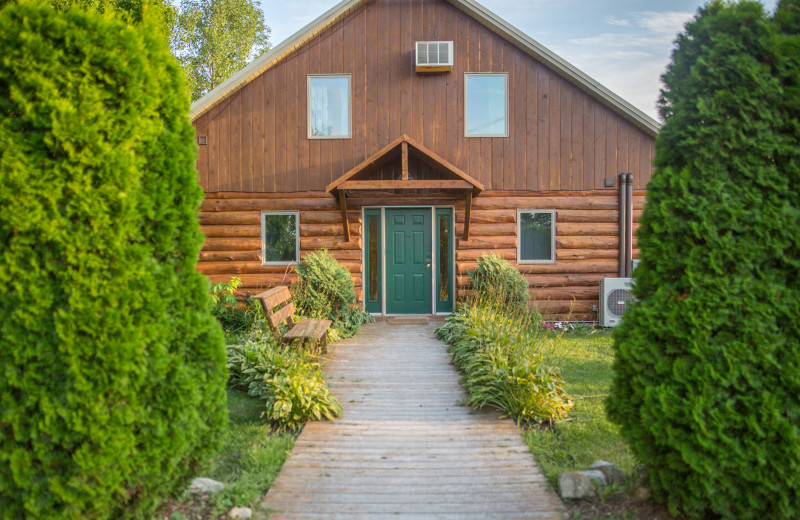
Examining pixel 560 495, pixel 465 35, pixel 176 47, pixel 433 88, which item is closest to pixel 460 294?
pixel 433 88

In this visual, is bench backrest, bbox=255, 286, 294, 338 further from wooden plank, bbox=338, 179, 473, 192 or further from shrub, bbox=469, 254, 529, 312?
shrub, bbox=469, 254, 529, 312

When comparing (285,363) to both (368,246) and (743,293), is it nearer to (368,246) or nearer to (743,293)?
(743,293)

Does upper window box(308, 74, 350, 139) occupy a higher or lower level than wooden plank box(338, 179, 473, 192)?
higher

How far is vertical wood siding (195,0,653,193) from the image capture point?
11.2 m

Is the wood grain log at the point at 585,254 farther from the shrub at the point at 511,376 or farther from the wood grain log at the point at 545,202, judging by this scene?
the shrub at the point at 511,376

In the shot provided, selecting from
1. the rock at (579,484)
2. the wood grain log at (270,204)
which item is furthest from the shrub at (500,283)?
the rock at (579,484)

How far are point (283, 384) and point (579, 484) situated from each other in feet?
10.2

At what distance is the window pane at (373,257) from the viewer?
37.8ft

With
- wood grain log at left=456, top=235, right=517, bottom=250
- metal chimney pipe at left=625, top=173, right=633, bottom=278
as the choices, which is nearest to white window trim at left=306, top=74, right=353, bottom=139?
wood grain log at left=456, top=235, right=517, bottom=250

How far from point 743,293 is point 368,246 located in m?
8.90

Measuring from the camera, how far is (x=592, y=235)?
11.5m

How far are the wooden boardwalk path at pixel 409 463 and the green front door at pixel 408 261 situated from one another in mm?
4682

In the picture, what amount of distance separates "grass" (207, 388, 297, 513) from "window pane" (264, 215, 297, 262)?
19.9 ft

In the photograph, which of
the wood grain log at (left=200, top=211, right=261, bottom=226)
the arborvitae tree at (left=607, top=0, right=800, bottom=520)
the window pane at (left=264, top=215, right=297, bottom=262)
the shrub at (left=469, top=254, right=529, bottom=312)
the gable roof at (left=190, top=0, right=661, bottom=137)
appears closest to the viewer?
the arborvitae tree at (left=607, top=0, right=800, bottom=520)
